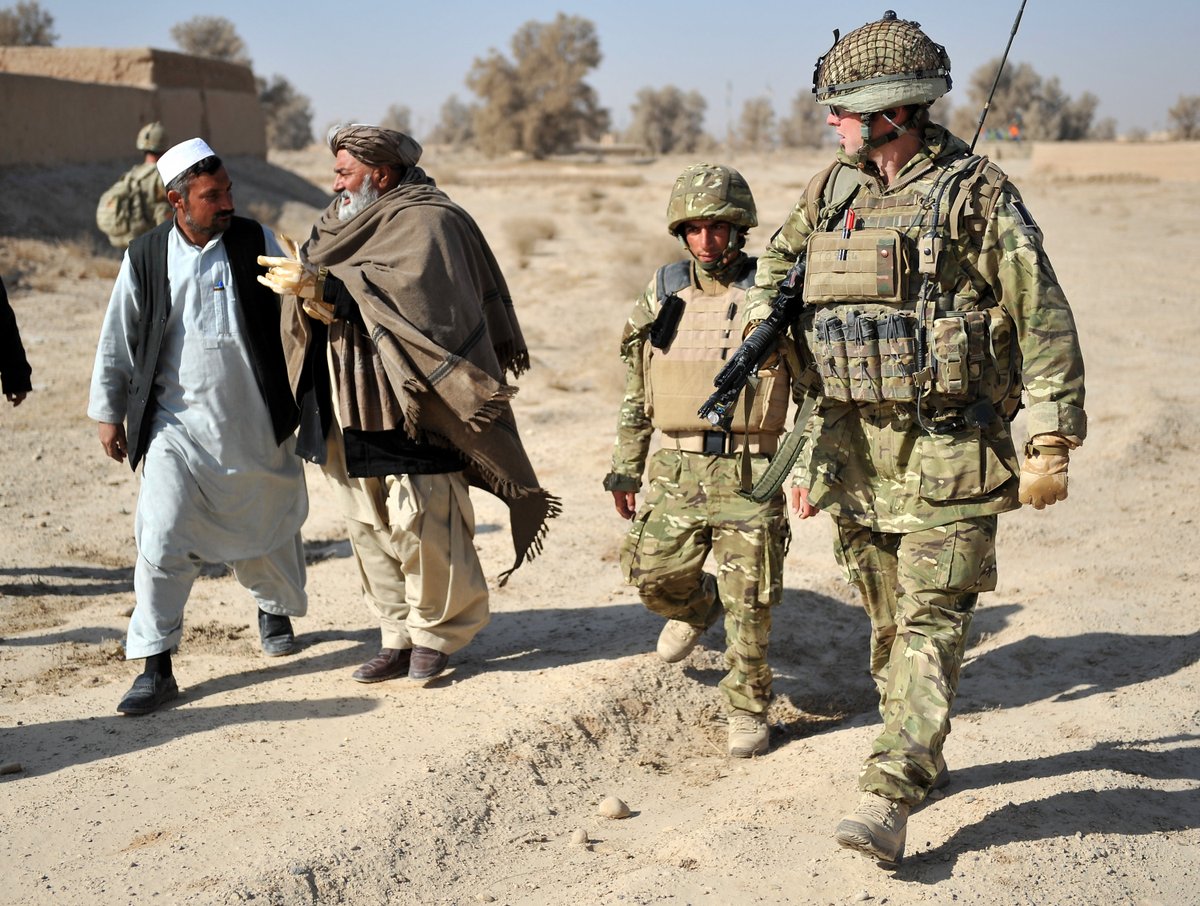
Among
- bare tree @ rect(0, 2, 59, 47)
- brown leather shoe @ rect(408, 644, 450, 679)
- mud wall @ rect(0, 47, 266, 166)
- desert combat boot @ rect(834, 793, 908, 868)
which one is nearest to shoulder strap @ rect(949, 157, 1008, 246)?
desert combat boot @ rect(834, 793, 908, 868)

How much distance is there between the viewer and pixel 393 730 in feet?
14.1

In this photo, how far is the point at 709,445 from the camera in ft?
13.8

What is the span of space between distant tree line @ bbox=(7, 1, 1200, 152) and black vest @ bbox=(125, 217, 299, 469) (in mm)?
30986

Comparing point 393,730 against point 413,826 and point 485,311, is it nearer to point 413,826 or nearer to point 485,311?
point 413,826

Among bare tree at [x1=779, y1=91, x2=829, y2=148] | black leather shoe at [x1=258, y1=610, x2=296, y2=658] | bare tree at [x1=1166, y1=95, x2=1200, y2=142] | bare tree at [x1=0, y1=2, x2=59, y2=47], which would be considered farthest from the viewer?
bare tree at [x1=779, y1=91, x2=829, y2=148]

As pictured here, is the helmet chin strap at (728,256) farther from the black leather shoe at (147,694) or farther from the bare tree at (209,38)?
the bare tree at (209,38)

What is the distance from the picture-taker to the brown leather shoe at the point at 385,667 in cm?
477

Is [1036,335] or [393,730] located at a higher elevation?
[1036,335]

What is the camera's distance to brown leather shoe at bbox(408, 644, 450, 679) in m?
4.70

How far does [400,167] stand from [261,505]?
4.56 ft

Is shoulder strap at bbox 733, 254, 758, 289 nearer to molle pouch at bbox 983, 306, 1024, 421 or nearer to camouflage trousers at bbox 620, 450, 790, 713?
camouflage trousers at bbox 620, 450, 790, 713

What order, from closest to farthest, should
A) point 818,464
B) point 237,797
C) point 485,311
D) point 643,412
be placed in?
point 818,464 < point 237,797 < point 643,412 < point 485,311

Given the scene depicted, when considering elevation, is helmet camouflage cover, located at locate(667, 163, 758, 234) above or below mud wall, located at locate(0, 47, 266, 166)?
below

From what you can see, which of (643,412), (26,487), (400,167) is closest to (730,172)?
(643,412)
